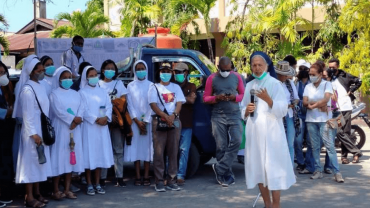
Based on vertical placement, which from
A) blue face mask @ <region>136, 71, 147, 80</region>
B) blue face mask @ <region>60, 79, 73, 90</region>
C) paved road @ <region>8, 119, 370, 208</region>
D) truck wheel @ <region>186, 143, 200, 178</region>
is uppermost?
blue face mask @ <region>136, 71, 147, 80</region>

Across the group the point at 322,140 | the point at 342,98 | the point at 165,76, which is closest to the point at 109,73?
the point at 165,76

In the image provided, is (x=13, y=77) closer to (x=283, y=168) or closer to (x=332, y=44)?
(x=283, y=168)

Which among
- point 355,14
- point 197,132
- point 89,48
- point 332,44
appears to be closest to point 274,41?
point 332,44

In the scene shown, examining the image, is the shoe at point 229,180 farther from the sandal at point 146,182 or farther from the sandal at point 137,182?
the sandal at point 137,182

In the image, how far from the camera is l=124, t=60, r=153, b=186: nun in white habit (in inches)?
361

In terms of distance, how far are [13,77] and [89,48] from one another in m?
4.31

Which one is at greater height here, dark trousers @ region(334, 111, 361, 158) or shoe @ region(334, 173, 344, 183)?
dark trousers @ region(334, 111, 361, 158)

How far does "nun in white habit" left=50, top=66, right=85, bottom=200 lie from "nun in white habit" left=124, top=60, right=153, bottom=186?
103 centimetres

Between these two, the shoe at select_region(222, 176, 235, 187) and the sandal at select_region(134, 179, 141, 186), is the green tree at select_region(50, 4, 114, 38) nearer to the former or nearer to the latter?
the sandal at select_region(134, 179, 141, 186)

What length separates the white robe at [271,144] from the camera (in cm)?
665

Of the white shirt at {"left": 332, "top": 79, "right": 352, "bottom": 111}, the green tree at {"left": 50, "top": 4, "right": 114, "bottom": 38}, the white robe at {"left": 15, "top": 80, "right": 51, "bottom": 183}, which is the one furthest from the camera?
the green tree at {"left": 50, "top": 4, "right": 114, "bottom": 38}

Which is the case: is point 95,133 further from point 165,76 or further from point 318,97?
point 318,97

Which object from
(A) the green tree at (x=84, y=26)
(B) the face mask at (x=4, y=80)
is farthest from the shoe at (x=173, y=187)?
(A) the green tree at (x=84, y=26)

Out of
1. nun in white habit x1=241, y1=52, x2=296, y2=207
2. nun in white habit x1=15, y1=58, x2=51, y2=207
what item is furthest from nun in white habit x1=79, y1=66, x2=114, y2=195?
nun in white habit x1=241, y1=52, x2=296, y2=207
